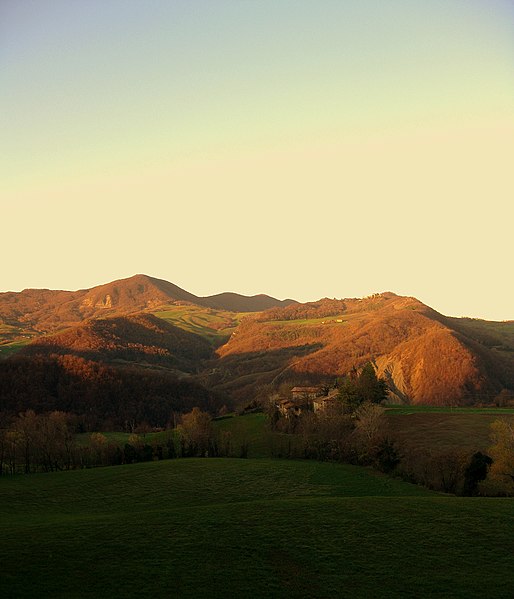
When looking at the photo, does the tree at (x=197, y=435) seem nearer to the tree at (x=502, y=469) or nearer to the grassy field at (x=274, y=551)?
the grassy field at (x=274, y=551)

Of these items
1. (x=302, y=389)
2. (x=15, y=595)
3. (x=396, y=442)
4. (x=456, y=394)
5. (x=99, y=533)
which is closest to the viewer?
(x=15, y=595)

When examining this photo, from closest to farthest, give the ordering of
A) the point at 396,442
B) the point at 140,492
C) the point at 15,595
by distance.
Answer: the point at 15,595
the point at 140,492
the point at 396,442

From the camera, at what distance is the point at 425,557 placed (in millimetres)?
33156

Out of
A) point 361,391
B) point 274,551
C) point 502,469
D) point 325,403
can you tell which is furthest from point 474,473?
point 325,403

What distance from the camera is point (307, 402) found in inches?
4651

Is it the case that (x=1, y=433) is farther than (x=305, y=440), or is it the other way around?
(x=1, y=433)

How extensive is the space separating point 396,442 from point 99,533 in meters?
56.2

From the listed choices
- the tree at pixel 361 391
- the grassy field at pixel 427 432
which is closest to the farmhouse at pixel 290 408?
the grassy field at pixel 427 432

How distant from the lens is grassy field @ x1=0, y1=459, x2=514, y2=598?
29141 millimetres

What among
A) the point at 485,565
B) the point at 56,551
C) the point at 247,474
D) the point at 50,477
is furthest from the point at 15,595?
the point at 50,477

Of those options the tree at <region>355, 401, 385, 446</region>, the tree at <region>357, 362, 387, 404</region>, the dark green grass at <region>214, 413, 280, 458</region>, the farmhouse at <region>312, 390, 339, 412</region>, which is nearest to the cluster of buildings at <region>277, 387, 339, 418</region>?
the farmhouse at <region>312, 390, 339, 412</region>

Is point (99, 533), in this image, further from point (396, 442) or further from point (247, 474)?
point (396, 442)

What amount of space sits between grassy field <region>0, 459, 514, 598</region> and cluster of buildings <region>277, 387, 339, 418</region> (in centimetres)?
6208

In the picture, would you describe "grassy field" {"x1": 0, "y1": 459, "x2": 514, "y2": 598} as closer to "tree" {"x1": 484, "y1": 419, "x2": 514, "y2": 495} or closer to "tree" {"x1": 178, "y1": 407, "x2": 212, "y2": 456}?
"tree" {"x1": 484, "y1": 419, "x2": 514, "y2": 495}
